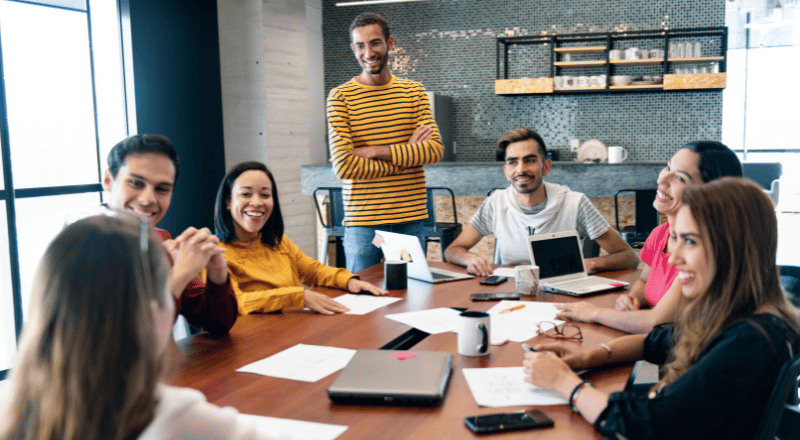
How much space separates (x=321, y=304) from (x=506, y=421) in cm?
92

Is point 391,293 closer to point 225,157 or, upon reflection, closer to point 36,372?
point 36,372

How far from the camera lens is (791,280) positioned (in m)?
1.69

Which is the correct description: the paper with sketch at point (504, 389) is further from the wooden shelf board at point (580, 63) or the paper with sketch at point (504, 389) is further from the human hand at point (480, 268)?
the wooden shelf board at point (580, 63)

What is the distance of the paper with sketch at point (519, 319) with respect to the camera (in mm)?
1599

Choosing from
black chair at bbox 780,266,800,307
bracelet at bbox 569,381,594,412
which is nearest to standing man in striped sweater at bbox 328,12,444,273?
black chair at bbox 780,266,800,307

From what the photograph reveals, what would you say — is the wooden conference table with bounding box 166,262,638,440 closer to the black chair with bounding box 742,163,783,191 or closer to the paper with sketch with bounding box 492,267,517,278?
the paper with sketch with bounding box 492,267,517,278

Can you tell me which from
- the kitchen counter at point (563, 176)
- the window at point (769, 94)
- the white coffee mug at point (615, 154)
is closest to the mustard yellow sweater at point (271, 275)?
the kitchen counter at point (563, 176)

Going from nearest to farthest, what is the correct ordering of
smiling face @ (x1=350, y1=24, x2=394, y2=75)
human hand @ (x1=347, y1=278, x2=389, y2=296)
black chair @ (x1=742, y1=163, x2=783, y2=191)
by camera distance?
human hand @ (x1=347, y1=278, x2=389, y2=296) → smiling face @ (x1=350, y1=24, x2=394, y2=75) → black chair @ (x1=742, y1=163, x2=783, y2=191)

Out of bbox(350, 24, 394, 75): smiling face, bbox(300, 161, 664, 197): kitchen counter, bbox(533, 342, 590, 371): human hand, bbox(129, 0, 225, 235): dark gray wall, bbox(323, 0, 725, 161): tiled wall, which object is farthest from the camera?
bbox(323, 0, 725, 161): tiled wall

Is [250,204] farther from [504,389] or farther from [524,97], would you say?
[524,97]

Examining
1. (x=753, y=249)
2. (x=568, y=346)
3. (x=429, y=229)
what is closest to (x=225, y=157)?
(x=429, y=229)

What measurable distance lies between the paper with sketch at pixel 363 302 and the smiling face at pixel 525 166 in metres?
0.92

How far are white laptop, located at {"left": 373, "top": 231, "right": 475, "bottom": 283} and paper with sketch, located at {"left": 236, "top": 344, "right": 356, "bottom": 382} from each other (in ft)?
2.59

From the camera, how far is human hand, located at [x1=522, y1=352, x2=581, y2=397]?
1.17 m
